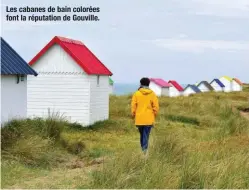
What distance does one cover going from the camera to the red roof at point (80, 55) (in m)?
Answer: 21.9

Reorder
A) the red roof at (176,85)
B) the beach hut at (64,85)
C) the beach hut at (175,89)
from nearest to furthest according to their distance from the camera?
the beach hut at (64,85)
the beach hut at (175,89)
the red roof at (176,85)

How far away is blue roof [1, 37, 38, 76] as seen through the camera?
1455 centimetres

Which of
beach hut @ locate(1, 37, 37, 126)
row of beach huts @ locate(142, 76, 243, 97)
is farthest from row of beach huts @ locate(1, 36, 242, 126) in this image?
row of beach huts @ locate(142, 76, 243, 97)

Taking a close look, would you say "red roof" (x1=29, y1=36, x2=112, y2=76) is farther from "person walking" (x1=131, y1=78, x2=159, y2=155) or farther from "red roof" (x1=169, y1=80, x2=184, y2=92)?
"red roof" (x1=169, y1=80, x2=184, y2=92)

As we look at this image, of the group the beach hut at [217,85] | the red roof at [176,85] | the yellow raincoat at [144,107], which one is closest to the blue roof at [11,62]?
the yellow raincoat at [144,107]

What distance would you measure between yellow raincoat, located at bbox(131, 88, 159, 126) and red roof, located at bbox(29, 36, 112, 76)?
946 centimetres

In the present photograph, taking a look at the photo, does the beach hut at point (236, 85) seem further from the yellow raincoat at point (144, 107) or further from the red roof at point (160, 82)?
the yellow raincoat at point (144, 107)

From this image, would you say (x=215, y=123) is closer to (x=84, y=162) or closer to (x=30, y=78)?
(x=30, y=78)

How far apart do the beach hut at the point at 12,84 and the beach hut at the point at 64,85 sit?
19.7ft

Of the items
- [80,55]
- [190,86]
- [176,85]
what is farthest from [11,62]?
[190,86]

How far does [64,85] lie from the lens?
73.0 feet

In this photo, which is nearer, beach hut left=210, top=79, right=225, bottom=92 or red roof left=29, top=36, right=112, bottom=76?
red roof left=29, top=36, right=112, bottom=76

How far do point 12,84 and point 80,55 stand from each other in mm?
8037

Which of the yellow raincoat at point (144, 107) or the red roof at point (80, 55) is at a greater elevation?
the red roof at point (80, 55)
